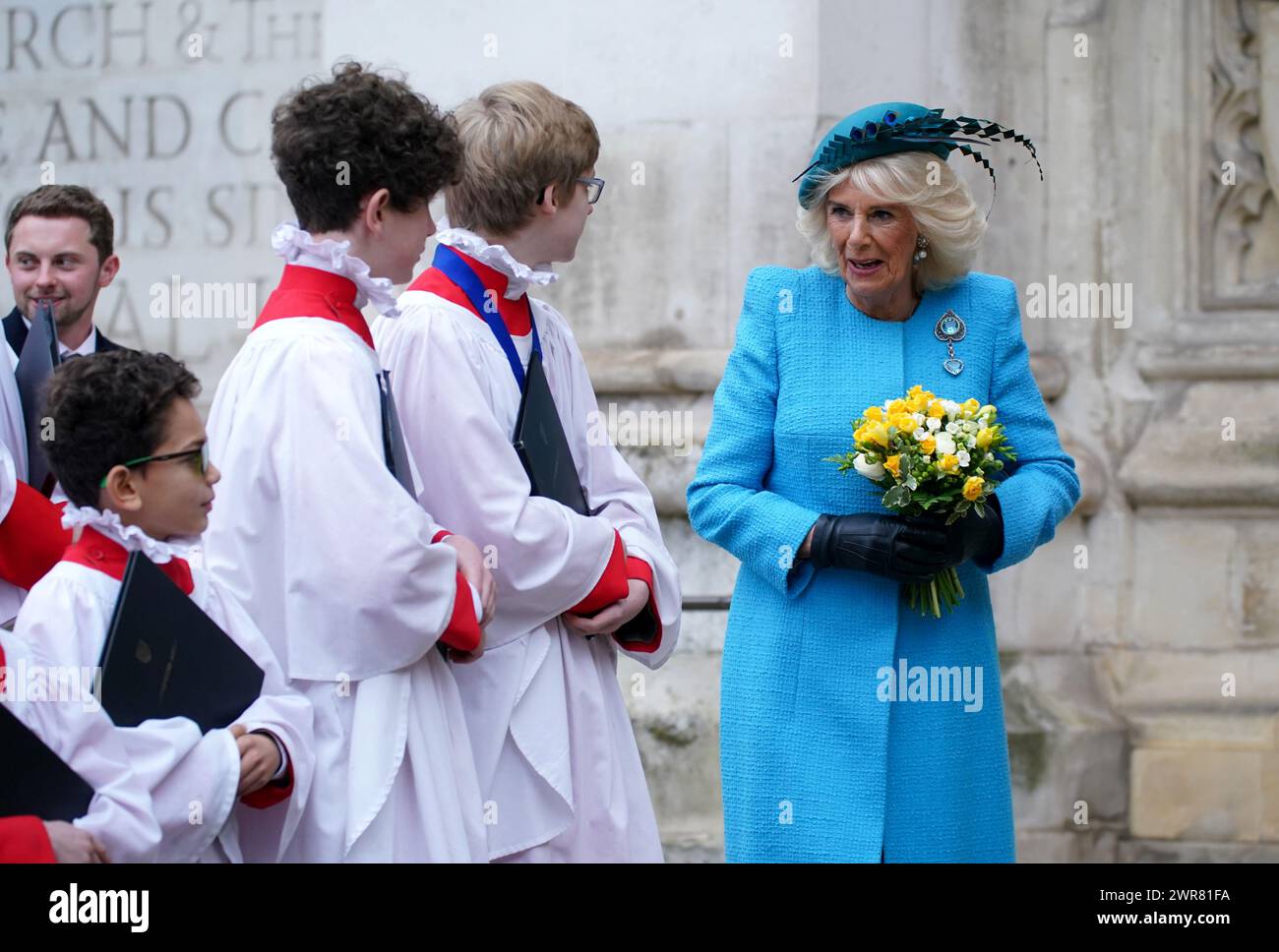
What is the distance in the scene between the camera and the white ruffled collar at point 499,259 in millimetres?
3877

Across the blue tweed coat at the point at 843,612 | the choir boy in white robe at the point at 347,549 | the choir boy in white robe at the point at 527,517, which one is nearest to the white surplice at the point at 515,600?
the choir boy in white robe at the point at 527,517

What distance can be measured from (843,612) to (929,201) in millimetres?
886

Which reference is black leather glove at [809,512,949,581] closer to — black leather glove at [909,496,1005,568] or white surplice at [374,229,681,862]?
black leather glove at [909,496,1005,568]

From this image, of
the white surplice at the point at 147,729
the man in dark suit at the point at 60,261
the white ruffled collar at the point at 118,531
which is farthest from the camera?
the man in dark suit at the point at 60,261

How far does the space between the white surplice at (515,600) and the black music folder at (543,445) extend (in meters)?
0.04

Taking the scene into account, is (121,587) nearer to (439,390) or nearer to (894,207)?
(439,390)

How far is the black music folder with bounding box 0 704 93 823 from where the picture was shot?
2818mm

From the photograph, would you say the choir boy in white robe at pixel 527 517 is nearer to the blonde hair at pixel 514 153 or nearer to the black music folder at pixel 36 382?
the blonde hair at pixel 514 153

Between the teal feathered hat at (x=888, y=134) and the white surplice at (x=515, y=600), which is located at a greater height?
the teal feathered hat at (x=888, y=134)

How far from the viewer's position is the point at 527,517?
3682 mm

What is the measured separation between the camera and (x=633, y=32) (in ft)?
20.9

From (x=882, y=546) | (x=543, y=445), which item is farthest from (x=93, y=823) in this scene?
(x=882, y=546)

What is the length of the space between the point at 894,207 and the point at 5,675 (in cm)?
209

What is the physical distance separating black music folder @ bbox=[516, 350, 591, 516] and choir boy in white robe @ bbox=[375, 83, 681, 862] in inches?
1.5
